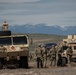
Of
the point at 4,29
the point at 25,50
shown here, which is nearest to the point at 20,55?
the point at 25,50

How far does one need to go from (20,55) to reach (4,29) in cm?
328

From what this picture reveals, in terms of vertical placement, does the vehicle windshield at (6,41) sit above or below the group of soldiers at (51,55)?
above

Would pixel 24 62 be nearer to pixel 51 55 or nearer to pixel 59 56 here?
pixel 51 55

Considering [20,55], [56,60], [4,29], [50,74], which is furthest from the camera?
[56,60]

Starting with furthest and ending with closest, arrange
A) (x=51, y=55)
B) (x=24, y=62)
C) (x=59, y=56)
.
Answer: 1. (x=59, y=56)
2. (x=51, y=55)
3. (x=24, y=62)

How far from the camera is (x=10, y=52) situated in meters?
31.0

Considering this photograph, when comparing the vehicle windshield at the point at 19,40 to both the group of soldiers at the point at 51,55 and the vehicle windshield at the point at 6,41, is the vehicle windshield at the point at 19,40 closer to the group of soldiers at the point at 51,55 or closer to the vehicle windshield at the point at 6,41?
the vehicle windshield at the point at 6,41

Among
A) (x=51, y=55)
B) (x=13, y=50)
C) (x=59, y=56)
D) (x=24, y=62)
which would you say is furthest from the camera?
(x=59, y=56)

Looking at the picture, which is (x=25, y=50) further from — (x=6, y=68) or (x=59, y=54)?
(x=59, y=54)

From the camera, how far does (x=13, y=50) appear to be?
31141 mm

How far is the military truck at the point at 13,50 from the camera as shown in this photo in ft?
101

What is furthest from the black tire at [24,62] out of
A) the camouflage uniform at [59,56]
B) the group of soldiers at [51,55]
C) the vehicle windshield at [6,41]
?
the camouflage uniform at [59,56]

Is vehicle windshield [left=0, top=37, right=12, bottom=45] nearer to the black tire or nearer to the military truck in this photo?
the military truck

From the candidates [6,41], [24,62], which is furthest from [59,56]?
[6,41]
